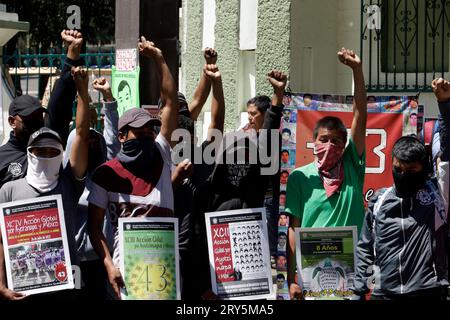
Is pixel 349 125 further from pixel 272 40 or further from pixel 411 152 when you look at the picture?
pixel 272 40

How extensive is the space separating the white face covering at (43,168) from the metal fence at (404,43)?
5.88 meters

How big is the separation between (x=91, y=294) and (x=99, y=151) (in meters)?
0.91

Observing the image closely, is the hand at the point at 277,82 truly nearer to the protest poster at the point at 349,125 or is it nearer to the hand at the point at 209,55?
the hand at the point at 209,55

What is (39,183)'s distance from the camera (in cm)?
604

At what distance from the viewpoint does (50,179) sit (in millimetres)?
6059

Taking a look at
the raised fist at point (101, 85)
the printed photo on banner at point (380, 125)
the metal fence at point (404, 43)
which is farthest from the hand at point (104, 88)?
the metal fence at point (404, 43)

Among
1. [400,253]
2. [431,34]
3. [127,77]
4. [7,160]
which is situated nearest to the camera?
[400,253]

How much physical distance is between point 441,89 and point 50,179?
2.44m

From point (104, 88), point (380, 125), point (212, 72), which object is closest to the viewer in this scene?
point (104, 88)

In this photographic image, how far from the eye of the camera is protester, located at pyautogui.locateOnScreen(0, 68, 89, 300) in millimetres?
6016

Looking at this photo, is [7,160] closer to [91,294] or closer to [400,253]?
[91,294]

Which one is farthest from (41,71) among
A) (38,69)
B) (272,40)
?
(272,40)
